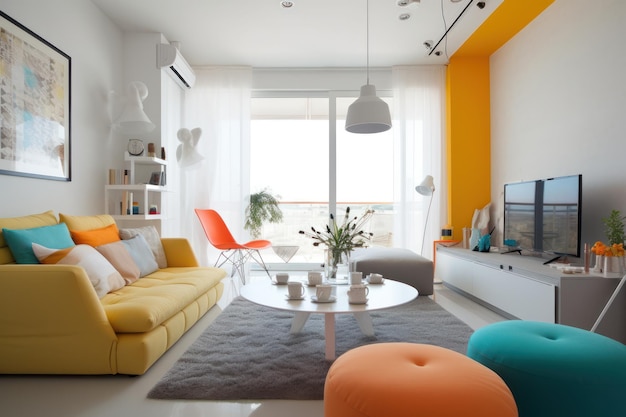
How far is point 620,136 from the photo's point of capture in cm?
292

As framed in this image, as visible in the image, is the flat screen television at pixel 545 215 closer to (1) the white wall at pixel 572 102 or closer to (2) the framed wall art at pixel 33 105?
(1) the white wall at pixel 572 102

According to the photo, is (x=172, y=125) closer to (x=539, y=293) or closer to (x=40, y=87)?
(x=40, y=87)

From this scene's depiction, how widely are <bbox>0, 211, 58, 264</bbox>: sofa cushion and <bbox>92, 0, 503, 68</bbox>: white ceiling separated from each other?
2.48 m

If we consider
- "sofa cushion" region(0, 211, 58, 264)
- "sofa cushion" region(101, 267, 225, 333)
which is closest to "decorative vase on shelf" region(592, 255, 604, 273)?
"sofa cushion" region(101, 267, 225, 333)

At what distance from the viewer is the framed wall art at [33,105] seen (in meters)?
2.76

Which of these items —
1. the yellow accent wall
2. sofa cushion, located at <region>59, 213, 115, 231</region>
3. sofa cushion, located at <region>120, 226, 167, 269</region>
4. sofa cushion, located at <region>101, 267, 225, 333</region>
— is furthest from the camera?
the yellow accent wall

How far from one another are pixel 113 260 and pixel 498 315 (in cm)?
320

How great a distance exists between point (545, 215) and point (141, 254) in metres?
3.54

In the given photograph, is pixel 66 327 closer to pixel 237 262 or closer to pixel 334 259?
pixel 334 259

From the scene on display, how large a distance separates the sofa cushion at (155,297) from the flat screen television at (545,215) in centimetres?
296

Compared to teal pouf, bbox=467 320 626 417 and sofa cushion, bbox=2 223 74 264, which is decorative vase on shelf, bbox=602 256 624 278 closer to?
teal pouf, bbox=467 320 626 417

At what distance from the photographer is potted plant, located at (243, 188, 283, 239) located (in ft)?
17.7

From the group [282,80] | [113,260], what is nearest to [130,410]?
[113,260]

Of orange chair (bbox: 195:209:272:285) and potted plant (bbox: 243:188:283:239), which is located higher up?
potted plant (bbox: 243:188:283:239)
